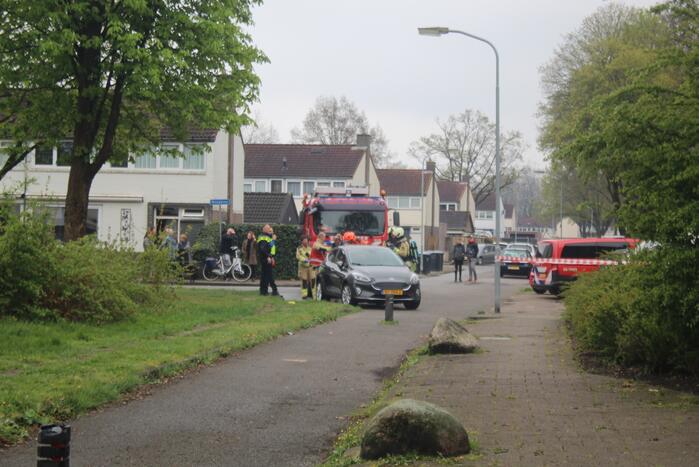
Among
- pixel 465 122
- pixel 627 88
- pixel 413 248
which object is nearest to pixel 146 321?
pixel 627 88

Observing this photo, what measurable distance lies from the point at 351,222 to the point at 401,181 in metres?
62.3

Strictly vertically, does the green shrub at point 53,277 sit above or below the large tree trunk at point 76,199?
below

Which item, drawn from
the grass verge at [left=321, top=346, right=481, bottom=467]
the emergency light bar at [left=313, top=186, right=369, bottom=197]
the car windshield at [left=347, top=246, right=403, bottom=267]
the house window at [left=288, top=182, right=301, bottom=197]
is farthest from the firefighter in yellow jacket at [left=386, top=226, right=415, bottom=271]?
the house window at [left=288, top=182, right=301, bottom=197]

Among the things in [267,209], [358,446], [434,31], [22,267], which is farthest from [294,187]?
[358,446]

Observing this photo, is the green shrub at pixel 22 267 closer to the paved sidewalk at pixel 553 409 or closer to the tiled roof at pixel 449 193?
the paved sidewalk at pixel 553 409

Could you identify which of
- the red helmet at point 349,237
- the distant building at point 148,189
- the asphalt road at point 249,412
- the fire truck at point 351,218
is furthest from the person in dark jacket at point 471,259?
the asphalt road at point 249,412

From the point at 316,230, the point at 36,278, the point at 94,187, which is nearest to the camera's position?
the point at 36,278

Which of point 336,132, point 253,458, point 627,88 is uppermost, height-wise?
point 336,132

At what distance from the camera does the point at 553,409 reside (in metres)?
8.41

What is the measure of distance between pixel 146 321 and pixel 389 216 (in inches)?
680

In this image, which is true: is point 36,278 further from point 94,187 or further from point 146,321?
point 94,187

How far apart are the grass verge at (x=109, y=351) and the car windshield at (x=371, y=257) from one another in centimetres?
374

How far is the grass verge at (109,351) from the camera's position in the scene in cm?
855

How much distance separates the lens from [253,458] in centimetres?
716
